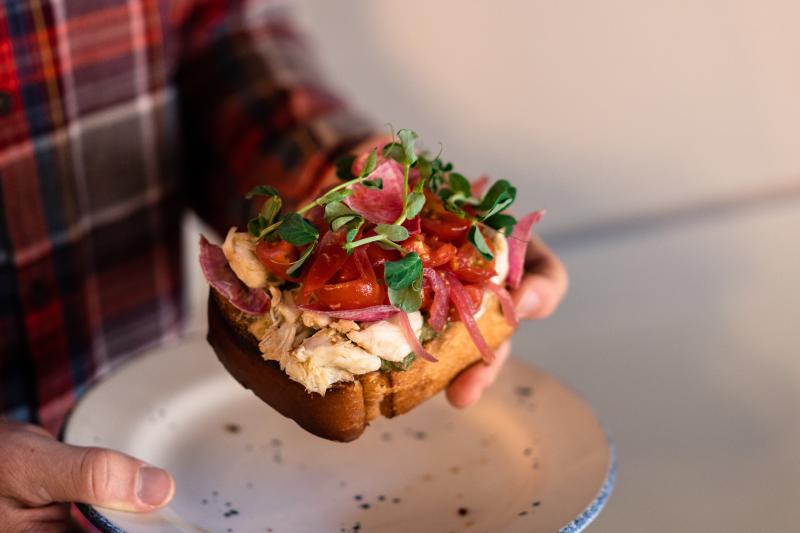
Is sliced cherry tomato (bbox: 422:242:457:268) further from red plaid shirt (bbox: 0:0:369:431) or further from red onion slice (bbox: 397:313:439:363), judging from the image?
red plaid shirt (bbox: 0:0:369:431)

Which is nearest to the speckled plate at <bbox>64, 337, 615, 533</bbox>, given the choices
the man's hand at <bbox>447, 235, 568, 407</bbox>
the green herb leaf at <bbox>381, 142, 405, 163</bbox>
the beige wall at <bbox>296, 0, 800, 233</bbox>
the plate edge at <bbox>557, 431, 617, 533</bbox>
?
the plate edge at <bbox>557, 431, 617, 533</bbox>

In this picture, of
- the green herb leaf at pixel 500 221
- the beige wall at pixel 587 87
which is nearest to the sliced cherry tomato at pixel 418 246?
the green herb leaf at pixel 500 221

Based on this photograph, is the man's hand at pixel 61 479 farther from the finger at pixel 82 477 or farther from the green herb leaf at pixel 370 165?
the green herb leaf at pixel 370 165

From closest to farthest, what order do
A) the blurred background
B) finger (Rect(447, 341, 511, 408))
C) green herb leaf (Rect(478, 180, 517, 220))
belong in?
green herb leaf (Rect(478, 180, 517, 220)) → finger (Rect(447, 341, 511, 408)) → the blurred background

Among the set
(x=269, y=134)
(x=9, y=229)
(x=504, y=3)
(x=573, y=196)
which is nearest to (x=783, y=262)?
(x=573, y=196)

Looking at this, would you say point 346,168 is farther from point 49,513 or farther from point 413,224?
point 49,513

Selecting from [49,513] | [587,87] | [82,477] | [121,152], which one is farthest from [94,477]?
[587,87]
